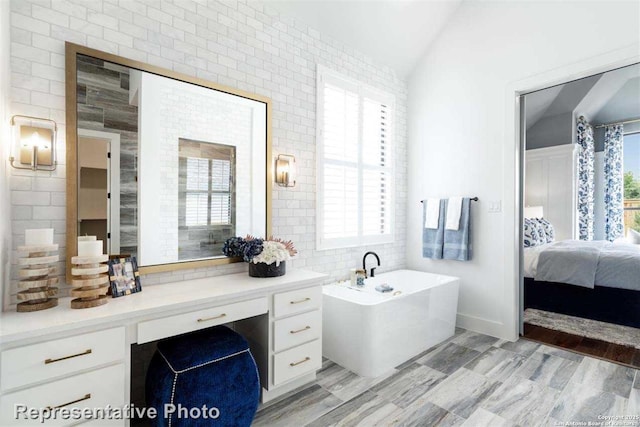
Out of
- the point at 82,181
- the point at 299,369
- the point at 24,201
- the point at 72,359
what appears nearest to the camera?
the point at 72,359

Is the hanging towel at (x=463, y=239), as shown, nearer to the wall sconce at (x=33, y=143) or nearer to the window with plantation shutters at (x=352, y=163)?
the window with plantation shutters at (x=352, y=163)

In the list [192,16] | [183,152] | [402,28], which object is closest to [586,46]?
[402,28]

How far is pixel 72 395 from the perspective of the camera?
4.48ft

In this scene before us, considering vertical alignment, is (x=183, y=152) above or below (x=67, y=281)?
above

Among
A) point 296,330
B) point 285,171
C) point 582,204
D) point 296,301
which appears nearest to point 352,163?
point 285,171

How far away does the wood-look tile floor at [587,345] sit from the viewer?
2686mm

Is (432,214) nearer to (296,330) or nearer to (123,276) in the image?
(296,330)

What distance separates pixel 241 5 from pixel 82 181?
1.77 meters

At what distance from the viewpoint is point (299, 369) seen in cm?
219

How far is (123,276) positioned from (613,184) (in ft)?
26.3

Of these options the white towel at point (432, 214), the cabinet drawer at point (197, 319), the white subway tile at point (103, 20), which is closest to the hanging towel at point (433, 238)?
the white towel at point (432, 214)

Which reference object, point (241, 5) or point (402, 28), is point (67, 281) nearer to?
point (241, 5)

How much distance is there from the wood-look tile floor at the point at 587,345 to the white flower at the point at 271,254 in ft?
8.77

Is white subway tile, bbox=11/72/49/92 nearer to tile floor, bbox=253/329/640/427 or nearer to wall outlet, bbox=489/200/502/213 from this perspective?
tile floor, bbox=253/329/640/427
